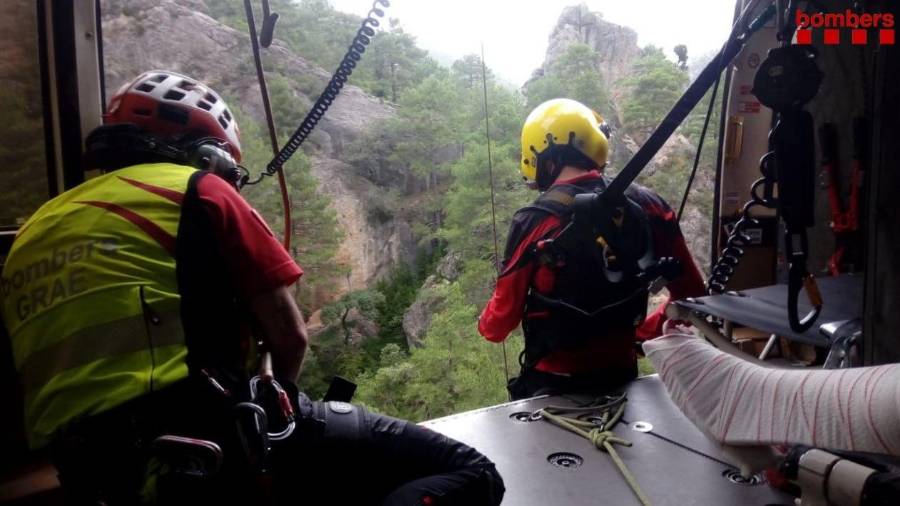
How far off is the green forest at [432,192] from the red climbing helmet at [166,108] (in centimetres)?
964

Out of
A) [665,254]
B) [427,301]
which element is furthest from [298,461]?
[427,301]

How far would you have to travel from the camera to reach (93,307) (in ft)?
3.64

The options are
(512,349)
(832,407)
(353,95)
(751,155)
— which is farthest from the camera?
(353,95)

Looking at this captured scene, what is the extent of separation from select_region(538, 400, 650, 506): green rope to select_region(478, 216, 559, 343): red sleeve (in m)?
0.55

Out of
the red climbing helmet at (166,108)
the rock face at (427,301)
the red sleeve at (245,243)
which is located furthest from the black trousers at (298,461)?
the rock face at (427,301)

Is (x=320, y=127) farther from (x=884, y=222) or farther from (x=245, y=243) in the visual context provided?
(x=884, y=222)

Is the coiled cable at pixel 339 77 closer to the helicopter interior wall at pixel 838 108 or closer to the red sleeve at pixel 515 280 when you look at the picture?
the red sleeve at pixel 515 280

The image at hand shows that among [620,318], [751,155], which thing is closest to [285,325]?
A: [620,318]

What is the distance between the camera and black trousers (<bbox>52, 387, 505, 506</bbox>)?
3.66 feet

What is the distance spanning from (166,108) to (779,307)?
1.77 metres

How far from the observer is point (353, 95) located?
22984 millimetres

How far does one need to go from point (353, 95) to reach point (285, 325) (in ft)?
75.0

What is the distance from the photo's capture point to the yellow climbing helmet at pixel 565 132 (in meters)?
2.59

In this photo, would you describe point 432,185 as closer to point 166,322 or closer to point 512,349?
point 512,349
